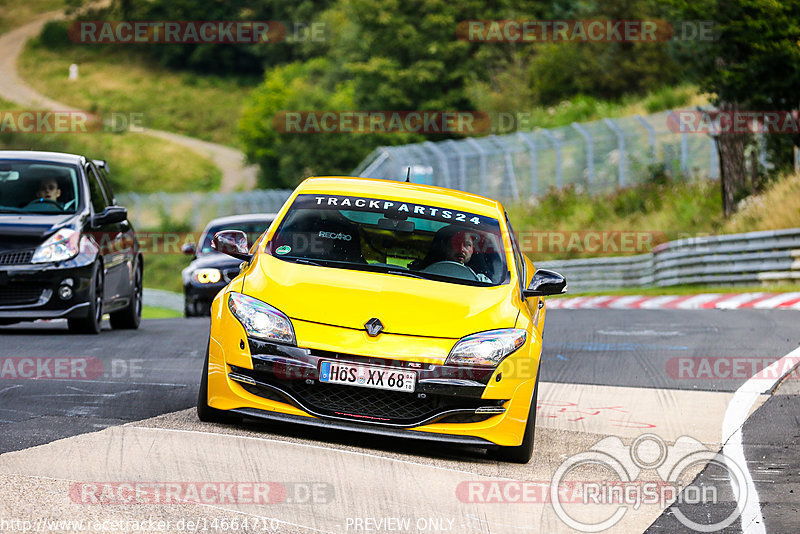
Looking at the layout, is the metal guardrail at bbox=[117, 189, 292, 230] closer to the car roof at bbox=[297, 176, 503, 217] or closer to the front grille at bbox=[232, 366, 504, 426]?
the car roof at bbox=[297, 176, 503, 217]

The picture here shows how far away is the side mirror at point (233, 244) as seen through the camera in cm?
847

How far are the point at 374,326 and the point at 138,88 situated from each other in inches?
5342

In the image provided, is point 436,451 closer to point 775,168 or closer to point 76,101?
point 775,168

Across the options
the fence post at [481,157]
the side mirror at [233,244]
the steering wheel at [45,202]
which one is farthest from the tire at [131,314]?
the fence post at [481,157]

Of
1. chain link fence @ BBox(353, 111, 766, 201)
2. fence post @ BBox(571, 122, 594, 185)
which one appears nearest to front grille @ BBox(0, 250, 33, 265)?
chain link fence @ BBox(353, 111, 766, 201)

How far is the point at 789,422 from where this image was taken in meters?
8.84

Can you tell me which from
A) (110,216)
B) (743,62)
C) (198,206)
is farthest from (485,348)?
(198,206)

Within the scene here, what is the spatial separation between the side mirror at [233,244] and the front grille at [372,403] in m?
1.44

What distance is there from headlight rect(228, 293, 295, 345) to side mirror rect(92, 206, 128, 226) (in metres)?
6.46

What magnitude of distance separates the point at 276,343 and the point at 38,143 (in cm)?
8715

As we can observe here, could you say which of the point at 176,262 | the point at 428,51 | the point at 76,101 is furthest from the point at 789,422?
the point at 76,101

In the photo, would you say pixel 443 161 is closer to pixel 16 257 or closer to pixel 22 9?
pixel 16 257

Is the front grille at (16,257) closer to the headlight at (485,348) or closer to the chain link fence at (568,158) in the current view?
the headlight at (485,348)

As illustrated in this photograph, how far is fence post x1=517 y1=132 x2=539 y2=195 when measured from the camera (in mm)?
38062
